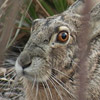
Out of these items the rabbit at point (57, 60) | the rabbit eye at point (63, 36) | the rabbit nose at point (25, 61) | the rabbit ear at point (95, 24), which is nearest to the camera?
the rabbit nose at point (25, 61)

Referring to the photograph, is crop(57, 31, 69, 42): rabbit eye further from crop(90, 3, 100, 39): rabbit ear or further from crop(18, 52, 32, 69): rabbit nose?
crop(18, 52, 32, 69): rabbit nose

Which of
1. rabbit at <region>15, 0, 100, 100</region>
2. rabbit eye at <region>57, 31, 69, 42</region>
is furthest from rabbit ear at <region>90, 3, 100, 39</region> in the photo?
rabbit eye at <region>57, 31, 69, 42</region>

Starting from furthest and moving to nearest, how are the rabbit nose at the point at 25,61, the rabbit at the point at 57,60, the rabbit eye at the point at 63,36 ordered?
the rabbit eye at the point at 63,36 < the rabbit at the point at 57,60 < the rabbit nose at the point at 25,61

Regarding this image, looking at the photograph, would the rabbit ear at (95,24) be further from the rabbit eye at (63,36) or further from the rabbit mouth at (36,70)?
the rabbit mouth at (36,70)

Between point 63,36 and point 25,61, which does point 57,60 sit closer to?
point 63,36

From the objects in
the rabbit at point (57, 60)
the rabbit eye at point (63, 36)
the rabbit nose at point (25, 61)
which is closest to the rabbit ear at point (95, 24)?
the rabbit at point (57, 60)

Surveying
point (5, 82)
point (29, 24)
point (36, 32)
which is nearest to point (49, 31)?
point (36, 32)

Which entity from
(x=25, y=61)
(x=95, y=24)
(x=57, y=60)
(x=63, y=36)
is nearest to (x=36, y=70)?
(x=25, y=61)

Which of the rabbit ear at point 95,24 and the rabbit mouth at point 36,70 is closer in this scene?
the rabbit mouth at point 36,70

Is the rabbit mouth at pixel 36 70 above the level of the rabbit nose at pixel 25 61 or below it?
below
